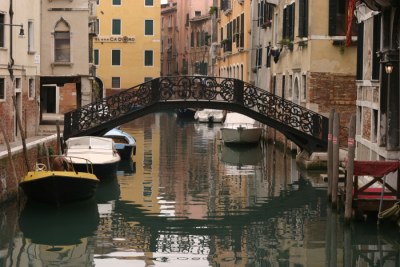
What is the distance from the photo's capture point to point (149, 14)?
61562 mm

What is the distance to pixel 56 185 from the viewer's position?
58.2ft

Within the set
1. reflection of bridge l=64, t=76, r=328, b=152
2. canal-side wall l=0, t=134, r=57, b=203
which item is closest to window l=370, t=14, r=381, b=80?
reflection of bridge l=64, t=76, r=328, b=152

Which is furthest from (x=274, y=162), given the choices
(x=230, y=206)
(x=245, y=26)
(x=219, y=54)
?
(x=219, y=54)

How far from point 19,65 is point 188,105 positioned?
482 centimetres

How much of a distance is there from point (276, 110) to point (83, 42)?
767 cm

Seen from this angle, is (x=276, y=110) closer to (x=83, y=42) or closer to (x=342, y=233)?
(x=83, y=42)

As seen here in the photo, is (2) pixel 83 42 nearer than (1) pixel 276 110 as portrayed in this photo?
No

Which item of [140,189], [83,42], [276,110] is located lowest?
[140,189]

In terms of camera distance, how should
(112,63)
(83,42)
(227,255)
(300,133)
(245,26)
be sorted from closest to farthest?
(227,255)
(300,133)
(83,42)
(245,26)
(112,63)

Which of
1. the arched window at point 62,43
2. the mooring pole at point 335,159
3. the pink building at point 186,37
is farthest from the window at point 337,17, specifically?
the pink building at point 186,37

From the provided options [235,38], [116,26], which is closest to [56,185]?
[235,38]

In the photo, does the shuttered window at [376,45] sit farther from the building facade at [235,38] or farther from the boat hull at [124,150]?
the building facade at [235,38]

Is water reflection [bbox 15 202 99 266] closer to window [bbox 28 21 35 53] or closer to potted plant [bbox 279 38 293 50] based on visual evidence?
window [bbox 28 21 35 53]

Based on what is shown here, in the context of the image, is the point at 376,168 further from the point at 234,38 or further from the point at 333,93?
the point at 234,38
